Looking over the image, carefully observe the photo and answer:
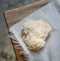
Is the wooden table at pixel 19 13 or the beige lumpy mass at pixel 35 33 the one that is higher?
the wooden table at pixel 19 13

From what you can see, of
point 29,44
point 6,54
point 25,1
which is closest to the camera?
point 29,44

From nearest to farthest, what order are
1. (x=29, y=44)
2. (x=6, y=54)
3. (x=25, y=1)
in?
(x=29, y=44), (x=6, y=54), (x=25, y=1)

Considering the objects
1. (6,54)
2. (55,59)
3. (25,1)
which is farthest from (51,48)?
(25,1)

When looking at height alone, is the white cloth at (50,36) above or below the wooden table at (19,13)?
below

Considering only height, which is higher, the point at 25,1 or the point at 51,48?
the point at 25,1

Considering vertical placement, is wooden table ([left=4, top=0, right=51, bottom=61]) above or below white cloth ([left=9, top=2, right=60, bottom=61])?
above

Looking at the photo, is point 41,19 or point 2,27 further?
point 2,27

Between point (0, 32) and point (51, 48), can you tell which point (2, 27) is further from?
point (51, 48)

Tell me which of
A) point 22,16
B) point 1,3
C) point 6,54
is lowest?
point 6,54
